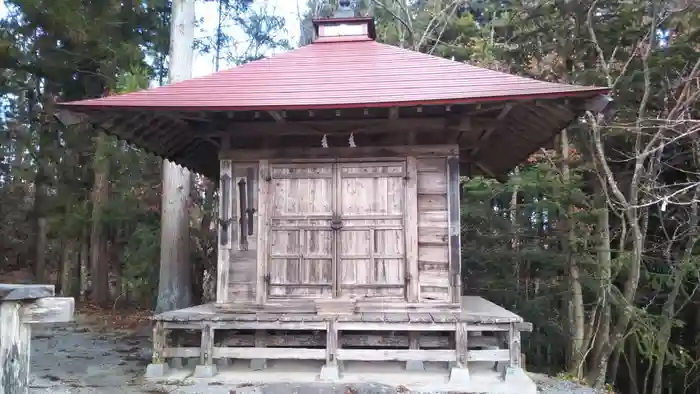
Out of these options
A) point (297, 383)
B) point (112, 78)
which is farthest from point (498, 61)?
point (112, 78)

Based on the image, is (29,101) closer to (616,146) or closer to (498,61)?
(498,61)

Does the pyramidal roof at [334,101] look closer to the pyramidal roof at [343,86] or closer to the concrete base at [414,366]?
the pyramidal roof at [343,86]

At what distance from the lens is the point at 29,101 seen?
567 inches

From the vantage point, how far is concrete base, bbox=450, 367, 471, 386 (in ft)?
17.2

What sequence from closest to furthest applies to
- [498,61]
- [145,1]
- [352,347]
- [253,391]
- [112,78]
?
[253,391] < [352,347] < [498,61] < [112,78] < [145,1]

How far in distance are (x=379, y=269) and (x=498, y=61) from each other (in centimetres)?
652

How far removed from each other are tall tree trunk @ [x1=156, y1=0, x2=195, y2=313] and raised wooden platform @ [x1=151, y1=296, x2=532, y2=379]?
3.93m

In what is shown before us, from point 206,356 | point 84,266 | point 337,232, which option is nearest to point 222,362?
point 206,356

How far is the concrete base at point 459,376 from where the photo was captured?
525 centimetres

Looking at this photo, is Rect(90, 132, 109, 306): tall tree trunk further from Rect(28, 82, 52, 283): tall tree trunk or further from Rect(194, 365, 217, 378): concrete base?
Rect(194, 365, 217, 378): concrete base

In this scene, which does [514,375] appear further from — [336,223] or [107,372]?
[107,372]

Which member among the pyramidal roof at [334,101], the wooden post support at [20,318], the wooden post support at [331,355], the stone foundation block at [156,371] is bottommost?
the stone foundation block at [156,371]

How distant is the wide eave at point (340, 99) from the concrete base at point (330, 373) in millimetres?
Result: 2630

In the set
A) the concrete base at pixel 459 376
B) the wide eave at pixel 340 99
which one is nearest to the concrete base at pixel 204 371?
the concrete base at pixel 459 376
